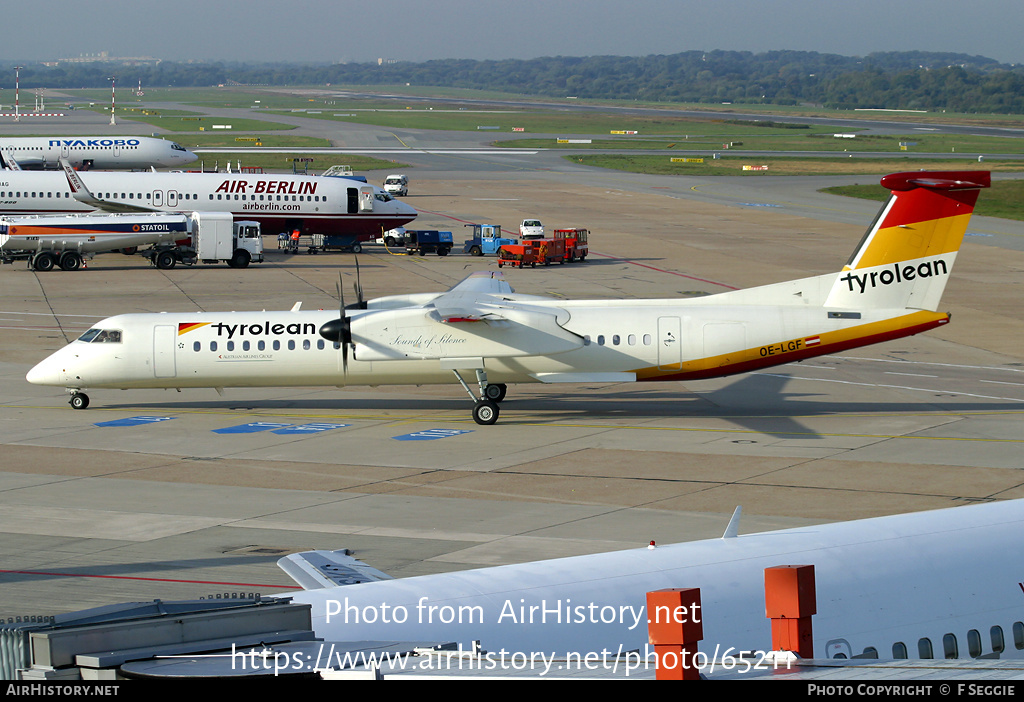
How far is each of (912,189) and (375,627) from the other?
2513 cm

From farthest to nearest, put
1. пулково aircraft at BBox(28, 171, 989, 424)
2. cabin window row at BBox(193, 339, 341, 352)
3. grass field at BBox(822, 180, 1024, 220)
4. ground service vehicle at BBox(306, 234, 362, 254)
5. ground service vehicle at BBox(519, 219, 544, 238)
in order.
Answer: grass field at BBox(822, 180, 1024, 220) < ground service vehicle at BBox(306, 234, 362, 254) < ground service vehicle at BBox(519, 219, 544, 238) < cabin window row at BBox(193, 339, 341, 352) < пулково aircraft at BBox(28, 171, 989, 424)

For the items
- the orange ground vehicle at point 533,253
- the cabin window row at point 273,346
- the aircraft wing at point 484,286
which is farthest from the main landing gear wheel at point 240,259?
the cabin window row at point 273,346

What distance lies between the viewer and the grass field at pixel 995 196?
3467 inches

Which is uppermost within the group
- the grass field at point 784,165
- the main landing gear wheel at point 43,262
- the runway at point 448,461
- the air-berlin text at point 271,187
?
the grass field at point 784,165

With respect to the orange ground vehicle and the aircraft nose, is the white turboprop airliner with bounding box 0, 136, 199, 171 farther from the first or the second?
the aircraft nose

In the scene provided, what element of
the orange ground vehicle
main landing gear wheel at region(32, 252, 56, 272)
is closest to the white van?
the orange ground vehicle

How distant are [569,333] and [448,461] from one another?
5.69m

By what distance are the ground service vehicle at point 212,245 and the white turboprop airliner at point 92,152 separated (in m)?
44.1

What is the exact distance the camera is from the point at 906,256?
103 feet

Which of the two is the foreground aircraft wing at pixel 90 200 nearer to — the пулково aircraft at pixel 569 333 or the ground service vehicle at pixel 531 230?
the ground service vehicle at pixel 531 230

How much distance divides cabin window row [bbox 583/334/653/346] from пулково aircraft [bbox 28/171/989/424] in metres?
0.04

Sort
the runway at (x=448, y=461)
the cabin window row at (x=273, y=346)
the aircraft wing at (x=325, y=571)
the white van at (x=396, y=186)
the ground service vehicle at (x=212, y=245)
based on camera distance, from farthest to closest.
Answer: the white van at (x=396, y=186)
the ground service vehicle at (x=212, y=245)
the cabin window row at (x=273, y=346)
the runway at (x=448, y=461)
the aircraft wing at (x=325, y=571)

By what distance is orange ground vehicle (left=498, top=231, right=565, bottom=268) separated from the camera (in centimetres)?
6266

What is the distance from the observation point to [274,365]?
106 feet
